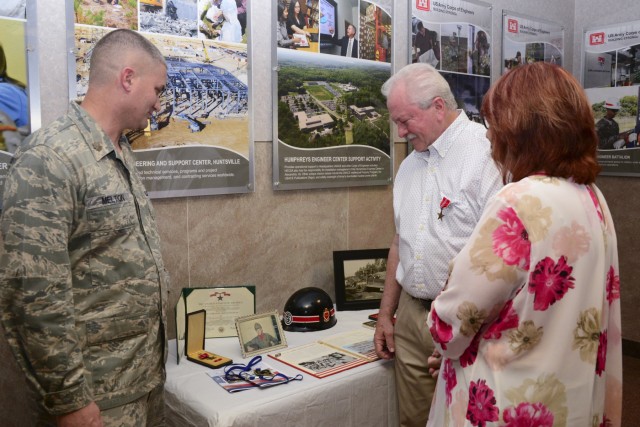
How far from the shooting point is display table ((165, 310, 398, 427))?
5.24 ft

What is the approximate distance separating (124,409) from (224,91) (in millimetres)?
1328

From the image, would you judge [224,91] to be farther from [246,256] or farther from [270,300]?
[270,300]

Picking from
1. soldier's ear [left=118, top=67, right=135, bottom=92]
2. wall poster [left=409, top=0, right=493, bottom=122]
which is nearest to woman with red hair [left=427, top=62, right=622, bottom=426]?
soldier's ear [left=118, top=67, right=135, bottom=92]

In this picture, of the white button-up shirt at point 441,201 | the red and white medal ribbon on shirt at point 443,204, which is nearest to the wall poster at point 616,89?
the white button-up shirt at point 441,201

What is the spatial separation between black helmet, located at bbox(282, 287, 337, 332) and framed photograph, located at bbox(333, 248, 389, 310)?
28 cm

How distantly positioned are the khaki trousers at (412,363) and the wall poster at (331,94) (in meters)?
0.87

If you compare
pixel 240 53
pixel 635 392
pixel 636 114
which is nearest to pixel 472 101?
pixel 636 114

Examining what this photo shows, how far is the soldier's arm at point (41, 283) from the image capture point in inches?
47.5

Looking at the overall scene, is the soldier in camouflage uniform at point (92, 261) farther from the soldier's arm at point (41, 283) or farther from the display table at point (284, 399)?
the display table at point (284, 399)

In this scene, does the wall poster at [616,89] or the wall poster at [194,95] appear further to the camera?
the wall poster at [616,89]

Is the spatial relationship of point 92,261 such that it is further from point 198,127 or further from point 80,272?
point 198,127

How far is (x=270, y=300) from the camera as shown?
255 centimetres

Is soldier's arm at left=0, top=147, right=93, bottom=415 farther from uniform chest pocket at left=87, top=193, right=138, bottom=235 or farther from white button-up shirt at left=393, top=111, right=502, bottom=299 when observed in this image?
white button-up shirt at left=393, top=111, right=502, bottom=299

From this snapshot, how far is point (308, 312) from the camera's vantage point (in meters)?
2.29
